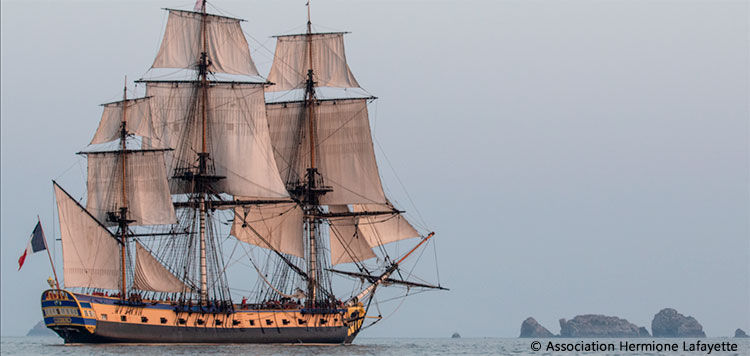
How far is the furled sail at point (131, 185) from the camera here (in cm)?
8500

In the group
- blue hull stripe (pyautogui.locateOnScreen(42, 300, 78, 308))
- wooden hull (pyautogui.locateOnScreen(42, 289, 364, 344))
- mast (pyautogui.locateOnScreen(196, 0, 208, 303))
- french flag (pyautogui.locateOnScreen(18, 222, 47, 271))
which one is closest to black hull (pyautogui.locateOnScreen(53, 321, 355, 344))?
wooden hull (pyautogui.locateOnScreen(42, 289, 364, 344))

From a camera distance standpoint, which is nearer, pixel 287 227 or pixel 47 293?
pixel 47 293

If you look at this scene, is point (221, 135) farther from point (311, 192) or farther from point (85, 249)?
point (85, 249)

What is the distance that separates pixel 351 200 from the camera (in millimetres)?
95312

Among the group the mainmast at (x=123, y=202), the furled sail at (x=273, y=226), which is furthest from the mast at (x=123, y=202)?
the furled sail at (x=273, y=226)

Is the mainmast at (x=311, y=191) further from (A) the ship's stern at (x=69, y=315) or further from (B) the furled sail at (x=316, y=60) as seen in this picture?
(A) the ship's stern at (x=69, y=315)

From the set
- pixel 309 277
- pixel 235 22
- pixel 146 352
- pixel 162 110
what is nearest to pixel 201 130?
pixel 162 110

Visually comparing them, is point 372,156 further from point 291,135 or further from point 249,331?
point 249,331

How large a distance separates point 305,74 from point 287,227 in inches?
540

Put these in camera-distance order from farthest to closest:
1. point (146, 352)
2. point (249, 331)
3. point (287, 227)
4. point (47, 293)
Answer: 1. point (287, 227)
2. point (249, 331)
3. point (47, 293)
4. point (146, 352)

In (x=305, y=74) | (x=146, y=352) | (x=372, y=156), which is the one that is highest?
(x=305, y=74)

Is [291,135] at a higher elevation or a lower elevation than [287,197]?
higher

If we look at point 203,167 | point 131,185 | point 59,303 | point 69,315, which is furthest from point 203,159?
point 69,315

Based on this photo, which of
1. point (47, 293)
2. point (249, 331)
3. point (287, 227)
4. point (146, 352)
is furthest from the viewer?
point (287, 227)
